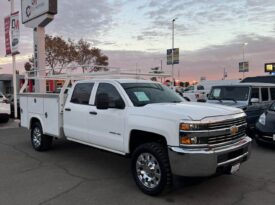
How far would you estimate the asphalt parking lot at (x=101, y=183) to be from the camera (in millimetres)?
4969

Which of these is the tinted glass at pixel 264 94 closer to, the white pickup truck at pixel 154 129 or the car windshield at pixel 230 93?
the car windshield at pixel 230 93

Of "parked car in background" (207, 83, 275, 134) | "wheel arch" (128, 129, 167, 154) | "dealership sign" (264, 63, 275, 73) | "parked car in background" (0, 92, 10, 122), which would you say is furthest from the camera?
"dealership sign" (264, 63, 275, 73)

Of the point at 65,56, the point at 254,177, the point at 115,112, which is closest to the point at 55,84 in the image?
the point at 115,112

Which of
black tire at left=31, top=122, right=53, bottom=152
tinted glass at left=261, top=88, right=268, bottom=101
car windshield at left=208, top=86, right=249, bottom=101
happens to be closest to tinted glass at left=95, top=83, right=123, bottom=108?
black tire at left=31, top=122, right=53, bottom=152

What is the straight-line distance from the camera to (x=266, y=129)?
27.6 feet

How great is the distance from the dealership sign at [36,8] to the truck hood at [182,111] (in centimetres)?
1197

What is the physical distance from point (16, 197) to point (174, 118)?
276cm

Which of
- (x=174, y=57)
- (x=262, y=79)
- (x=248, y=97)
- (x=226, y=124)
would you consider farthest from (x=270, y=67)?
(x=174, y=57)

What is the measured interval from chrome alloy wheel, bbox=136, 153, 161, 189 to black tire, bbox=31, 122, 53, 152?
3828 millimetres

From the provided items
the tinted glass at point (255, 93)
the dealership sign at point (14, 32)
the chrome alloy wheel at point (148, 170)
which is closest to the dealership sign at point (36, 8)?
the dealership sign at point (14, 32)

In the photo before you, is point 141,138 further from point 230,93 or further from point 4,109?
point 4,109

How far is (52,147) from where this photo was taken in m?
8.91

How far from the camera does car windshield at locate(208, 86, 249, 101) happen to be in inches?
419

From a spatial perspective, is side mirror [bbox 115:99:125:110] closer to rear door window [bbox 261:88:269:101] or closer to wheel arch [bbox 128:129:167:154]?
wheel arch [bbox 128:129:167:154]
